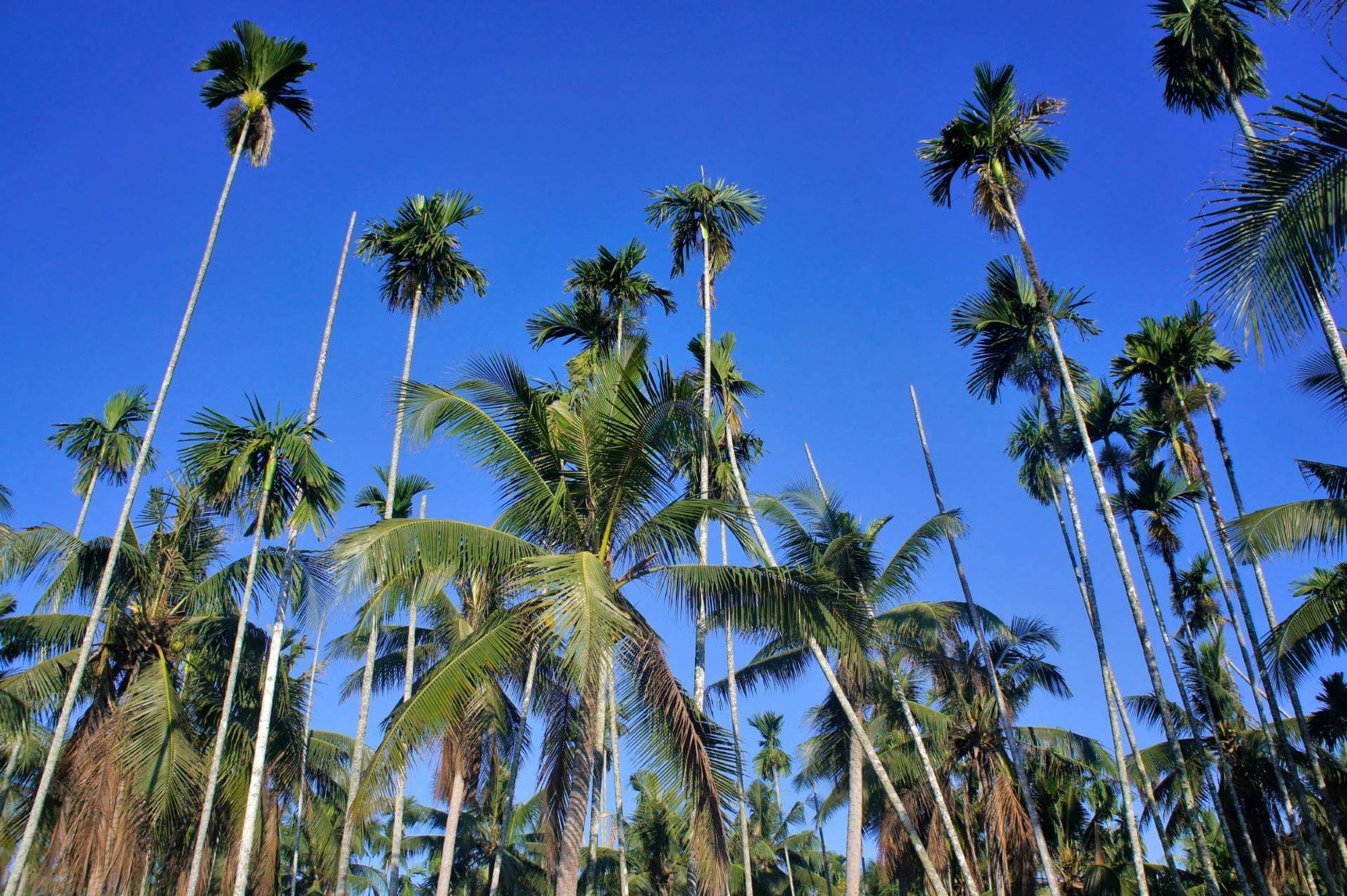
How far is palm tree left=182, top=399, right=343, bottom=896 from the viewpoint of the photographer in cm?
1694

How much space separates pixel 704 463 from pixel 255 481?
9.10 meters

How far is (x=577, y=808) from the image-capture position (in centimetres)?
1133

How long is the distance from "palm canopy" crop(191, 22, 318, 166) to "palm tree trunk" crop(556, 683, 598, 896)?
14060 millimetres

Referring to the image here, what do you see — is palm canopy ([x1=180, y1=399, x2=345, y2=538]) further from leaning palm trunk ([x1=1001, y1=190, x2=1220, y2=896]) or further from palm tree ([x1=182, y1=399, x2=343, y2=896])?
leaning palm trunk ([x1=1001, y1=190, x2=1220, y2=896])

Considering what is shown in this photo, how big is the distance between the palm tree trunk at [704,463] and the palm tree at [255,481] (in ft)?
24.7

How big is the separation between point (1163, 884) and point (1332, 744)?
10.1 metres

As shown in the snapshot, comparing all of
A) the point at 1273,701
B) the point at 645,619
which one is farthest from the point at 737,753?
the point at 1273,701

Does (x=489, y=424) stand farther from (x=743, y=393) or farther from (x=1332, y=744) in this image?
(x=1332, y=744)

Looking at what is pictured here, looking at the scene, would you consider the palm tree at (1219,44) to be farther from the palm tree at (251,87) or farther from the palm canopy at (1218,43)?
the palm tree at (251,87)

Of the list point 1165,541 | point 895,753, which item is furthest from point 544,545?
point 1165,541

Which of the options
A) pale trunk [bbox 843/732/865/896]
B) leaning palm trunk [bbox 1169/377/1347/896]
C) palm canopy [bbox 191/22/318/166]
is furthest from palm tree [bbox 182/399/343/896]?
leaning palm trunk [bbox 1169/377/1347/896]

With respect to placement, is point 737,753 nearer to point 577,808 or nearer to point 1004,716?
point 577,808

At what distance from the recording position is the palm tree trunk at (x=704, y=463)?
43.4ft

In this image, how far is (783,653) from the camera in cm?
2461
